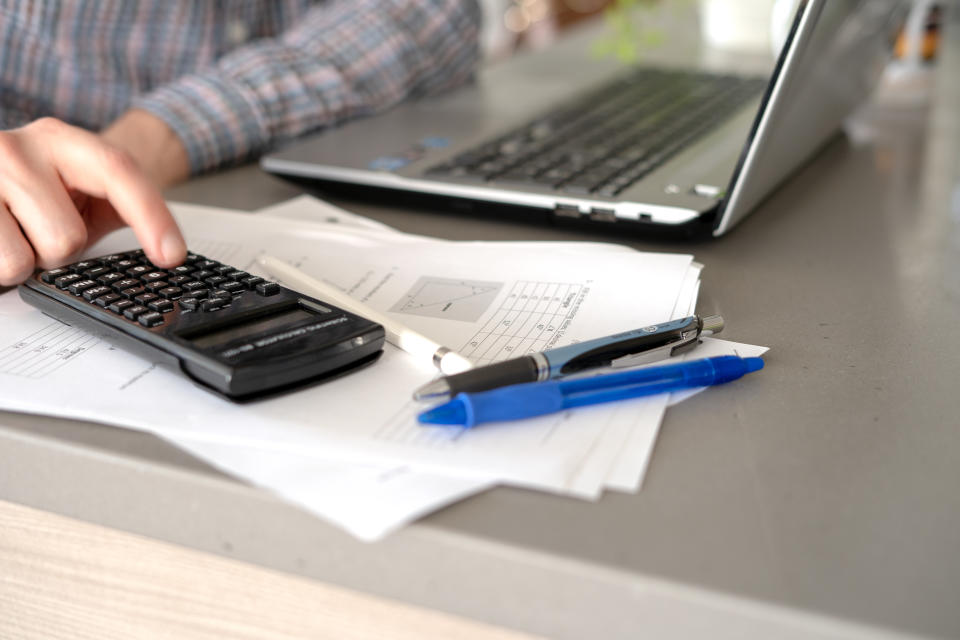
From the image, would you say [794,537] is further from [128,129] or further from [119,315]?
[128,129]

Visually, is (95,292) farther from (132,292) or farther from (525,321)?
(525,321)

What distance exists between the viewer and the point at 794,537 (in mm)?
302

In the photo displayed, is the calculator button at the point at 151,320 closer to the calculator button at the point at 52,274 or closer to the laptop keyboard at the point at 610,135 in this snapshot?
the calculator button at the point at 52,274

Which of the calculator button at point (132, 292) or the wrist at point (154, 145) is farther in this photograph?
the wrist at point (154, 145)

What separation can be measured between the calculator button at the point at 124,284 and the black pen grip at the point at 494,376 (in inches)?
7.5

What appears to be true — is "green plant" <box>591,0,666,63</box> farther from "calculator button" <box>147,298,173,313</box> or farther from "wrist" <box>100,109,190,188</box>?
"calculator button" <box>147,298,173,313</box>

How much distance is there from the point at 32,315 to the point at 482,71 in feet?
2.41

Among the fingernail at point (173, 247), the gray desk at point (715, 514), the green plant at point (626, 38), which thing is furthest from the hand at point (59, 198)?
the green plant at point (626, 38)

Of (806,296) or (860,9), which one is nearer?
(806,296)

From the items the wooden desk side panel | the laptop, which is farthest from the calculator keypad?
the laptop

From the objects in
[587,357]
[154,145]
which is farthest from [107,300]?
[154,145]

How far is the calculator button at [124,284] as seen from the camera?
1.47ft

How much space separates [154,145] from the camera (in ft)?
2.42

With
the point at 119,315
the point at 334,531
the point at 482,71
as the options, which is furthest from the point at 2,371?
the point at 482,71
